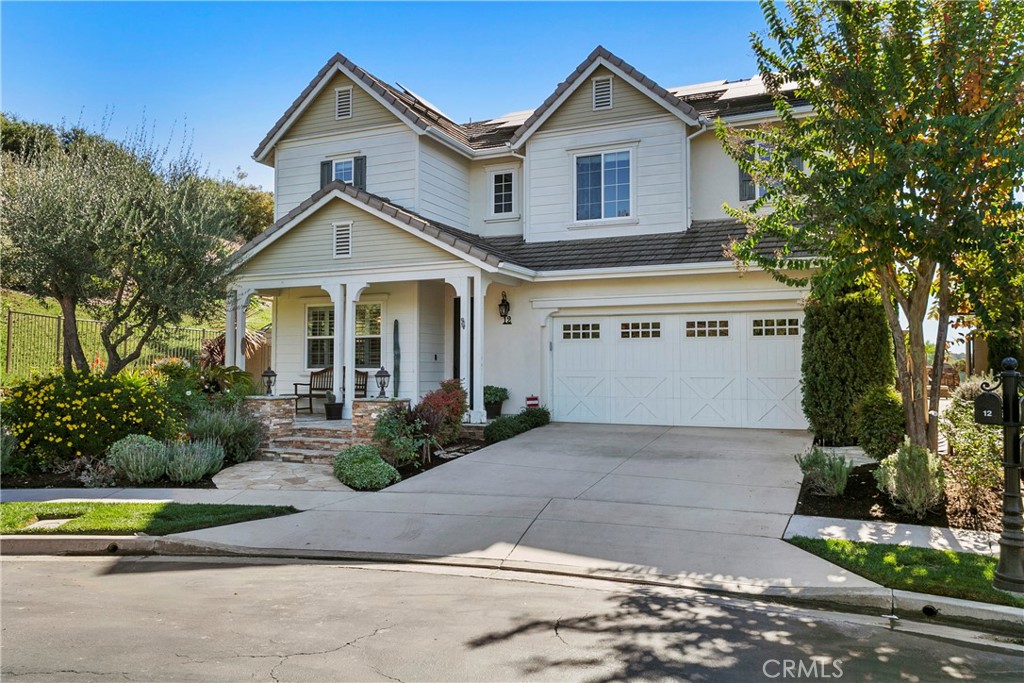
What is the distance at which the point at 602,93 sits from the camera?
16.0 meters

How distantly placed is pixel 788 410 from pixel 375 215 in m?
9.10

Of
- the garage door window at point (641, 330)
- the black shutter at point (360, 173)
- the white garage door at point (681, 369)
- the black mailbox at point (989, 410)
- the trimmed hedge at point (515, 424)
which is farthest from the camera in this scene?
the black shutter at point (360, 173)

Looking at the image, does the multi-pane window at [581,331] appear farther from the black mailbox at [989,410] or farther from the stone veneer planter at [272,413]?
the black mailbox at [989,410]

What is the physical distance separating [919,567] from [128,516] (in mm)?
8132

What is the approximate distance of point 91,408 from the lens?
10984 mm

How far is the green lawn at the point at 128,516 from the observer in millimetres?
7633

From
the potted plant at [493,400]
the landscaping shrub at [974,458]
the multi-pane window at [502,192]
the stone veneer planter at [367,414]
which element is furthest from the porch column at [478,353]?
the landscaping shrub at [974,458]

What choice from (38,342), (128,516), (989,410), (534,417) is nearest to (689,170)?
(534,417)

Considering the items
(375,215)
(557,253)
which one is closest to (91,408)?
(375,215)

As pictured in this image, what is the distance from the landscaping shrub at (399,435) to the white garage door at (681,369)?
460 cm

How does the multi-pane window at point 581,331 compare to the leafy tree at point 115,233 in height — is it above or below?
below

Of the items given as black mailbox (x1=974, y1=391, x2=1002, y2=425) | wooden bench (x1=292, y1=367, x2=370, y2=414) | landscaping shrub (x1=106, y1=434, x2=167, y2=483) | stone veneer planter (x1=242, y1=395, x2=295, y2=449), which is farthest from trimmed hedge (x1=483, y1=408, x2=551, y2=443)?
black mailbox (x1=974, y1=391, x2=1002, y2=425)

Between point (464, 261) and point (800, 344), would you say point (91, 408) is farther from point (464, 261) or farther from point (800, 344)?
point (800, 344)

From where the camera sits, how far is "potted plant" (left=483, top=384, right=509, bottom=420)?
49.1 ft
